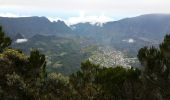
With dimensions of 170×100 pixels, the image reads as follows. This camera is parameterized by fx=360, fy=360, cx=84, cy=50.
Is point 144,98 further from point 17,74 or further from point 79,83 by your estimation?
point 17,74

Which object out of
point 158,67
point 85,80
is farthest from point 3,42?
point 158,67

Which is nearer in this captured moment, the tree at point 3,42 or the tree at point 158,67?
the tree at point 158,67

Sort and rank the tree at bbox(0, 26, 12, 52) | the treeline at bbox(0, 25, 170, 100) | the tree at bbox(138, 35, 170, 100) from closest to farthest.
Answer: the treeline at bbox(0, 25, 170, 100), the tree at bbox(138, 35, 170, 100), the tree at bbox(0, 26, 12, 52)

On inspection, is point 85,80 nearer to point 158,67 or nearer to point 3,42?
point 158,67

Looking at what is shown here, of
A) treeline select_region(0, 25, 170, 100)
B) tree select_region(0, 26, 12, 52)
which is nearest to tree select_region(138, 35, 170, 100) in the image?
treeline select_region(0, 25, 170, 100)

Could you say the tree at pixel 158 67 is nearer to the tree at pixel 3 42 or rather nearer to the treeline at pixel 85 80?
the treeline at pixel 85 80

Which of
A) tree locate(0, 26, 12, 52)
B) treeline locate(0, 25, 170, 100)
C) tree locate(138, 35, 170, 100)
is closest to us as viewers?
treeline locate(0, 25, 170, 100)

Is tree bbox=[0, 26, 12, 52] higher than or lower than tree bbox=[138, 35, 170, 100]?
higher

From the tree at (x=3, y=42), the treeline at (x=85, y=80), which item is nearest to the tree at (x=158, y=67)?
the treeline at (x=85, y=80)

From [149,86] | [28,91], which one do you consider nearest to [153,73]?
[149,86]

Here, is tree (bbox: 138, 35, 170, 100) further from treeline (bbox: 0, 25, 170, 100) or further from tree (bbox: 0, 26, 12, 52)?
tree (bbox: 0, 26, 12, 52)
